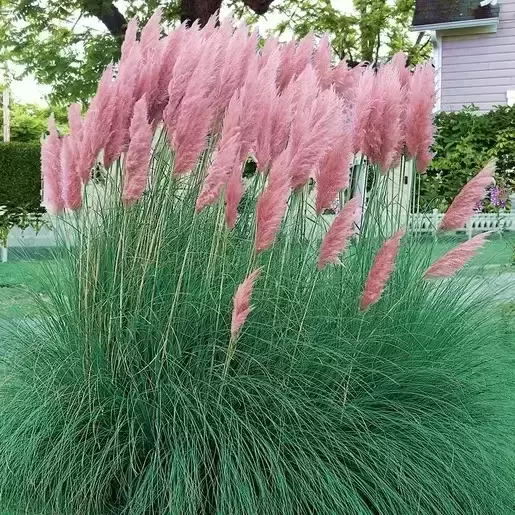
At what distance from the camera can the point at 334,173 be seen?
239 centimetres

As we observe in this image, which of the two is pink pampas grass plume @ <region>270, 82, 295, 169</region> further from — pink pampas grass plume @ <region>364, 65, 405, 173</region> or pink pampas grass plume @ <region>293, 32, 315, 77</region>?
pink pampas grass plume @ <region>293, 32, 315, 77</region>

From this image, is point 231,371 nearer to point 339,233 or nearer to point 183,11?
point 339,233

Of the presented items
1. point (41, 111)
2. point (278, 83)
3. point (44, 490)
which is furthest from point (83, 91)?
point (41, 111)

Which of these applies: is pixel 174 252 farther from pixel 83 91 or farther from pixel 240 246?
pixel 83 91

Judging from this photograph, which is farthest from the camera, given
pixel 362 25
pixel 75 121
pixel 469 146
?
pixel 362 25

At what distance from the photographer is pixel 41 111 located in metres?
37.8

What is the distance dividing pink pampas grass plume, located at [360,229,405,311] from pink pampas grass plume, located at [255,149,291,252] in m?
0.34

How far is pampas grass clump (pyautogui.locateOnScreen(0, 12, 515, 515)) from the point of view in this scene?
7.55 feet

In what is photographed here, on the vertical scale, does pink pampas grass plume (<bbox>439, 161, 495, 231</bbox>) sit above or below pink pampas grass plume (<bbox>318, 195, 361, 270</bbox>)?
above

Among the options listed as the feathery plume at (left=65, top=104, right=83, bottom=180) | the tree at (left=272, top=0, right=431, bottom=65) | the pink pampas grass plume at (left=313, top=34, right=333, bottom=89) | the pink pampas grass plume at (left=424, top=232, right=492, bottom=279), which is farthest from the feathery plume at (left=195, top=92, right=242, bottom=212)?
the tree at (left=272, top=0, right=431, bottom=65)

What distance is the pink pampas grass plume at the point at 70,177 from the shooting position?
2.54 metres

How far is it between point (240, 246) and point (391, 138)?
0.68 meters

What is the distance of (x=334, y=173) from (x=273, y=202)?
302mm

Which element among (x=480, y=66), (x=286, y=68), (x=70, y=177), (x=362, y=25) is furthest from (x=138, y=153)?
(x=362, y=25)
